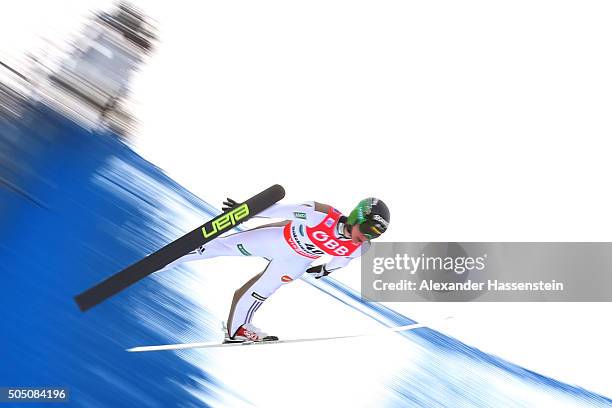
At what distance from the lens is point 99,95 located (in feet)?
21.4

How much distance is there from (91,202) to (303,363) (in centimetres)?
231

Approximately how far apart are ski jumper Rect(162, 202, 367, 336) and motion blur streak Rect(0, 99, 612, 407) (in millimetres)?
820

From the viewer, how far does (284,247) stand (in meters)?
3.95

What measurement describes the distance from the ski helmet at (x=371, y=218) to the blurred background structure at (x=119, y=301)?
1840 mm

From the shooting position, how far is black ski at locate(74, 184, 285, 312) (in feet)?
11.3

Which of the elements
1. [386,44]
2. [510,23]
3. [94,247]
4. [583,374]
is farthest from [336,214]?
[510,23]

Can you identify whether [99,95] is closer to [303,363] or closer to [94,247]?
[94,247]

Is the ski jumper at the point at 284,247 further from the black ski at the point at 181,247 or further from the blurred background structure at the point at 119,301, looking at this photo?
the blurred background structure at the point at 119,301

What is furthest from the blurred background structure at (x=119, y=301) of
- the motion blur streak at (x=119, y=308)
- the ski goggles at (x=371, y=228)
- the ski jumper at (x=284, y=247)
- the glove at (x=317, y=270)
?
the ski goggles at (x=371, y=228)

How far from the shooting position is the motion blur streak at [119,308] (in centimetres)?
454

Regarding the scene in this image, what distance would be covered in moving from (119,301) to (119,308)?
0.06 metres

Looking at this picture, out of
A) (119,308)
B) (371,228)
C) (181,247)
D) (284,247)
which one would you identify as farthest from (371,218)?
(119,308)

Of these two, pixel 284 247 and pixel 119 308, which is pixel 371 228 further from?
pixel 119 308

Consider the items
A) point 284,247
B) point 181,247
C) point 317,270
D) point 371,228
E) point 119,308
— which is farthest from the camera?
point 119,308
